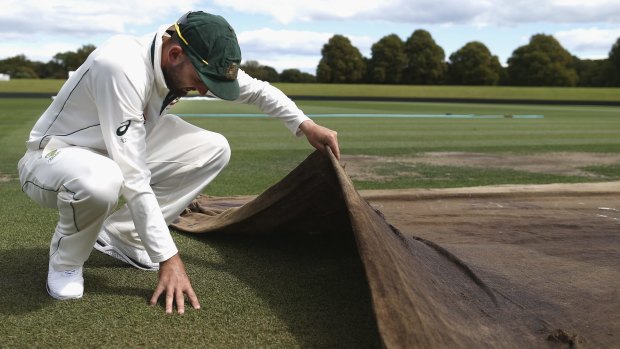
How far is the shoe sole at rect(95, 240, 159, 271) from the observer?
2.96 m

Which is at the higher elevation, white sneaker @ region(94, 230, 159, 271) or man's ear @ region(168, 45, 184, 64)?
man's ear @ region(168, 45, 184, 64)

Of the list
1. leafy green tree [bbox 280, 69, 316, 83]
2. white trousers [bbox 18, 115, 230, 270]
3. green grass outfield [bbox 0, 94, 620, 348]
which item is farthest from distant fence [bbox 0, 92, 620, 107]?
white trousers [bbox 18, 115, 230, 270]

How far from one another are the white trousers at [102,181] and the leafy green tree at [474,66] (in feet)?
211

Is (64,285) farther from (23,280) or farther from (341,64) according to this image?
(341,64)

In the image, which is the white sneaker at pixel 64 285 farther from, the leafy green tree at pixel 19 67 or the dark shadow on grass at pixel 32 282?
the leafy green tree at pixel 19 67

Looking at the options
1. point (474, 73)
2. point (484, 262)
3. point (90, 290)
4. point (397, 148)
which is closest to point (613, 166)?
point (397, 148)

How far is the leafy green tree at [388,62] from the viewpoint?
218 ft

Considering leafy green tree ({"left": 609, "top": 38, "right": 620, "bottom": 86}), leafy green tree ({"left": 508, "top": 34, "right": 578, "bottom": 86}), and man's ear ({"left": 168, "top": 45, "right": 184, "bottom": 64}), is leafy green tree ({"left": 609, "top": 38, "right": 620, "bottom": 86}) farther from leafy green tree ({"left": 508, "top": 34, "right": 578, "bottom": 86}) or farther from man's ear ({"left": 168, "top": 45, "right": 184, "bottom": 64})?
man's ear ({"left": 168, "top": 45, "right": 184, "bottom": 64})

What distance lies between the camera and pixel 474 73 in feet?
215

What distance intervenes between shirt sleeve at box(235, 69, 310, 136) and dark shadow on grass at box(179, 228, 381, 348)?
604 mm

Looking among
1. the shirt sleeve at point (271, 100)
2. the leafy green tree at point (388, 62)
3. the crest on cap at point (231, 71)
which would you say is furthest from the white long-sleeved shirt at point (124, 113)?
the leafy green tree at point (388, 62)

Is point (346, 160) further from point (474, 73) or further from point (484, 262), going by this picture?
point (474, 73)

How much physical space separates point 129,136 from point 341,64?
65.8 metres

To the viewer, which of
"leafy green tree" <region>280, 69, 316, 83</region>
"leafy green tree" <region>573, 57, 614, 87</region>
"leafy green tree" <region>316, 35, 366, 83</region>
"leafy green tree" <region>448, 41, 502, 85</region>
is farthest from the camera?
"leafy green tree" <region>316, 35, 366, 83</region>
